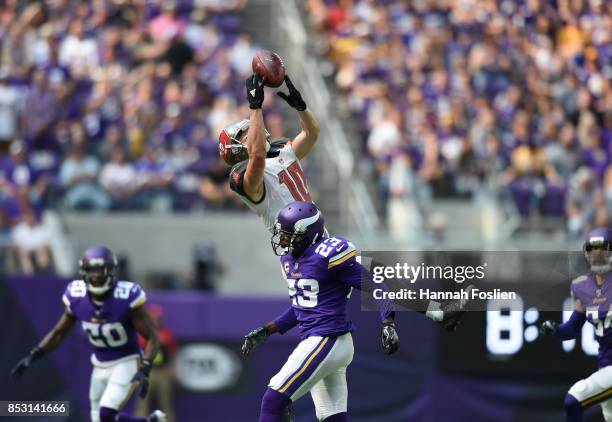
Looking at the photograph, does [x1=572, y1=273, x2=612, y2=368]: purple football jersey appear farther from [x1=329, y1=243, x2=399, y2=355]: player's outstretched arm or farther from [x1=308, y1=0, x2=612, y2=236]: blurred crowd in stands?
[x1=308, y1=0, x2=612, y2=236]: blurred crowd in stands

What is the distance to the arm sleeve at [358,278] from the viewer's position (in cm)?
808

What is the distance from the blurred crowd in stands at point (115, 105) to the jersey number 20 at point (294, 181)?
6085 mm

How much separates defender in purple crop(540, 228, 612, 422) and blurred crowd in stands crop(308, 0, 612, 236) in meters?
5.86

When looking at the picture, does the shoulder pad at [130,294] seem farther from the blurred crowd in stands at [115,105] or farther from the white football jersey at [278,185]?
the blurred crowd in stands at [115,105]

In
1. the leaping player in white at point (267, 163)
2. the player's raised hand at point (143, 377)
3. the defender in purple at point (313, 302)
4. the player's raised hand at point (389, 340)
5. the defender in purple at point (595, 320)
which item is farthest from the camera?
the player's raised hand at point (143, 377)

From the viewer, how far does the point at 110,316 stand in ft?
32.1

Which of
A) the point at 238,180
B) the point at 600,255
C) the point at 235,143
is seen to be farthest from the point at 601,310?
the point at 235,143

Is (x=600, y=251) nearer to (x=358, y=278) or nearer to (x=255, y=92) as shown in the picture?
(x=358, y=278)

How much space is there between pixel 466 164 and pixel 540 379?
3.80 metres

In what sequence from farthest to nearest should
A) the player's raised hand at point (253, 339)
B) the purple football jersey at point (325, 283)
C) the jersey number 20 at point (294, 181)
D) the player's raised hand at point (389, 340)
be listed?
the jersey number 20 at point (294, 181)
the player's raised hand at point (253, 339)
the purple football jersey at point (325, 283)
the player's raised hand at point (389, 340)

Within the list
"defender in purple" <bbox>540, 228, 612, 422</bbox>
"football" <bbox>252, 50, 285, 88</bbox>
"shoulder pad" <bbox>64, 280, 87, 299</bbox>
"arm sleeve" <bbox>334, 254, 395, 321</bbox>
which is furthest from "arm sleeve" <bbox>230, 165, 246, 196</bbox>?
"defender in purple" <bbox>540, 228, 612, 422</bbox>

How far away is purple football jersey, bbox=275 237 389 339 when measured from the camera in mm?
8109

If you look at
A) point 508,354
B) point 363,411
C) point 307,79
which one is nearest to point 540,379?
point 508,354

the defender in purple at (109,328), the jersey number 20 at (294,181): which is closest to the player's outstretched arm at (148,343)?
the defender in purple at (109,328)
